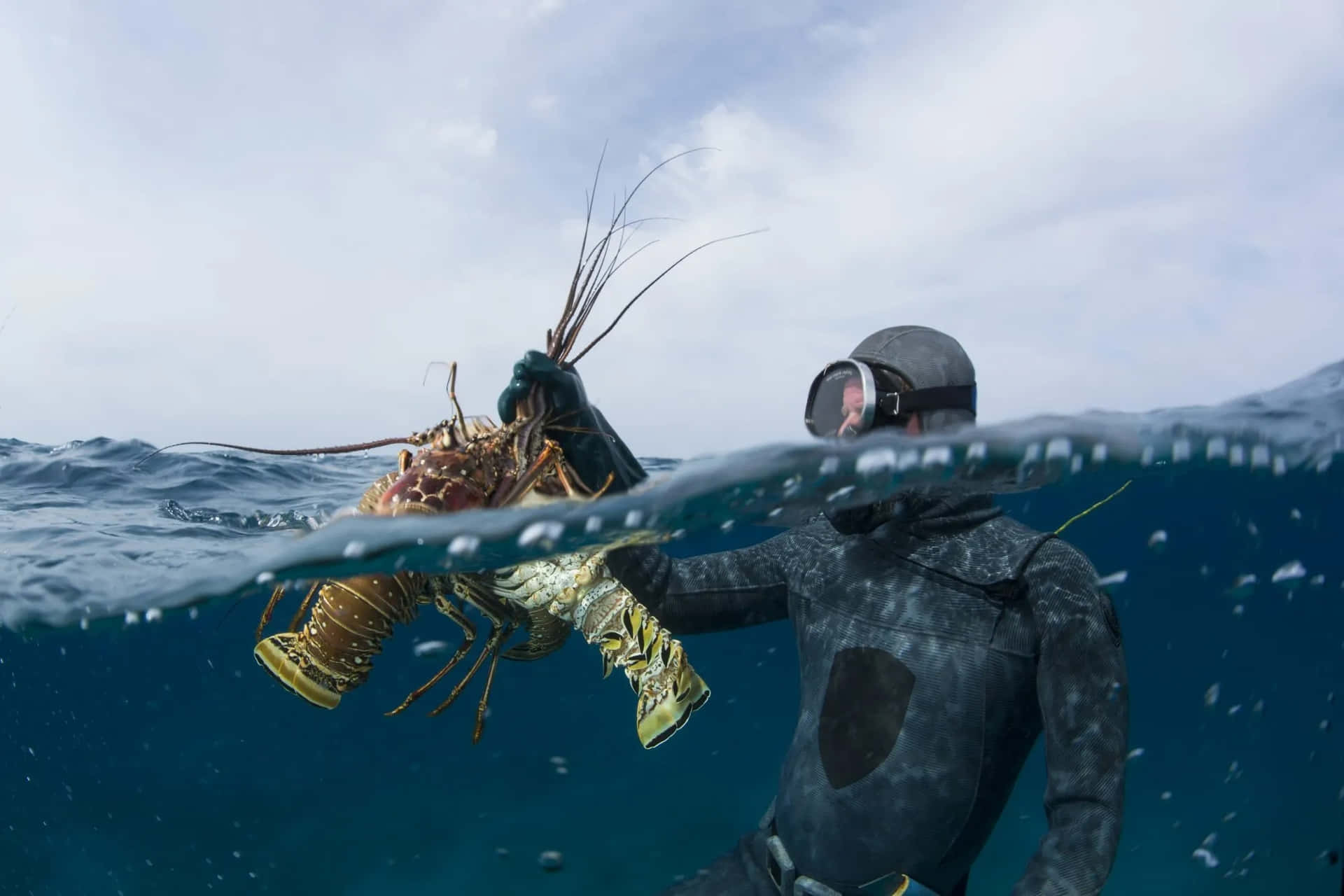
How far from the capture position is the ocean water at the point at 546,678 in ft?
15.2

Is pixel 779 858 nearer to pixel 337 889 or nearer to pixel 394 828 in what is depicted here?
pixel 337 889

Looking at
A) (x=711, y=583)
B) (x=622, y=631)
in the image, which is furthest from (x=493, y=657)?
(x=711, y=583)

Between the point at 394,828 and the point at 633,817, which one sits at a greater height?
the point at 394,828

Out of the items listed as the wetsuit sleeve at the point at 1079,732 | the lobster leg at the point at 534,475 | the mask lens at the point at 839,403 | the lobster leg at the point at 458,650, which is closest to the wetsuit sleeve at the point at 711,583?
the lobster leg at the point at 534,475

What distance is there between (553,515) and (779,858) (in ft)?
5.93

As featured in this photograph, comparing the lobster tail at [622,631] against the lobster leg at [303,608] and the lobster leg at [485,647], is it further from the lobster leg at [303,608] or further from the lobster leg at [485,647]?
the lobster leg at [303,608]

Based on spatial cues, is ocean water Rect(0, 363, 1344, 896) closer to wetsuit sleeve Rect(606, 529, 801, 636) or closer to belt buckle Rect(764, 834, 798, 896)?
wetsuit sleeve Rect(606, 529, 801, 636)

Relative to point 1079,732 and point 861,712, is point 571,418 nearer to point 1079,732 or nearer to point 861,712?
point 861,712

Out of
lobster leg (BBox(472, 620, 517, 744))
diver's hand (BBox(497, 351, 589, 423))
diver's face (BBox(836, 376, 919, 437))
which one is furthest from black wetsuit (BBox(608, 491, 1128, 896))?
lobster leg (BBox(472, 620, 517, 744))

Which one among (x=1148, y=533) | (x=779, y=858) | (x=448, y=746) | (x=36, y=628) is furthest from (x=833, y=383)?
(x=448, y=746)

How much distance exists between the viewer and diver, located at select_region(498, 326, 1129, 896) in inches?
98.7

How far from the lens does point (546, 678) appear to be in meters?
21.1

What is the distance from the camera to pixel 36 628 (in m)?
10.1

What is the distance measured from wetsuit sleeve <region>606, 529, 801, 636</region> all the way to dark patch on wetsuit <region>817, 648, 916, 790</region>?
0.52m
